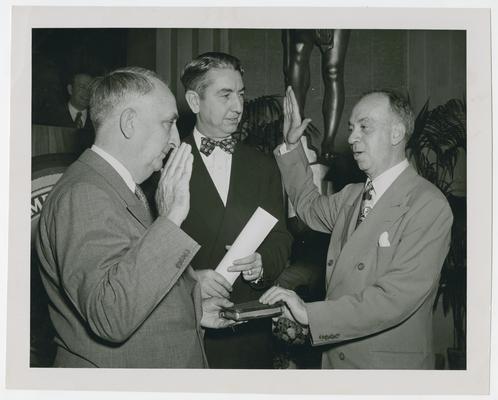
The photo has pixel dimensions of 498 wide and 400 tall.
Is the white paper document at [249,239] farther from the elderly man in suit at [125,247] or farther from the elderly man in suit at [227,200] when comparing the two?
the elderly man in suit at [125,247]

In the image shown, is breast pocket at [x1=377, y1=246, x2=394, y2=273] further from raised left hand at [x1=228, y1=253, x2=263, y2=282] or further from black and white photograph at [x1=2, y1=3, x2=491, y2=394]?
raised left hand at [x1=228, y1=253, x2=263, y2=282]

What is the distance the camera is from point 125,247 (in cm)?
211

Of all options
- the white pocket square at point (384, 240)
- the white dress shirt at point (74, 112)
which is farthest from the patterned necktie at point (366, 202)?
the white dress shirt at point (74, 112)

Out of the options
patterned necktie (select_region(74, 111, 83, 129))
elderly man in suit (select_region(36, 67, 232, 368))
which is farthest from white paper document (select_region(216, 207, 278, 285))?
patterned necktie (select_region(74, 111, 83, 129))

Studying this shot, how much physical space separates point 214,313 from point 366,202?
795 millimetres

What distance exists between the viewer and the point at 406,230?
94.7 inches

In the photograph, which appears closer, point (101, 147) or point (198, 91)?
point (101, 147)

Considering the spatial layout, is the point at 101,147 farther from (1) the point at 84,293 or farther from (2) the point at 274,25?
(2) the point at 274,25

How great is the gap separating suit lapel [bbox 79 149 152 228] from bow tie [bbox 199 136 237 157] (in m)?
0.42

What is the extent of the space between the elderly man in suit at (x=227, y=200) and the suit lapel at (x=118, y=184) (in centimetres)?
24

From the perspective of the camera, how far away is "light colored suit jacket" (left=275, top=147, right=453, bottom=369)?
7.84 feet

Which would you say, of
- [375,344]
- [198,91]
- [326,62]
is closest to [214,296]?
[375,344]

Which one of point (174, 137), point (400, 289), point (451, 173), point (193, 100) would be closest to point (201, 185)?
point (174, 137)

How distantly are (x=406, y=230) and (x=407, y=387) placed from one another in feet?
2.12
